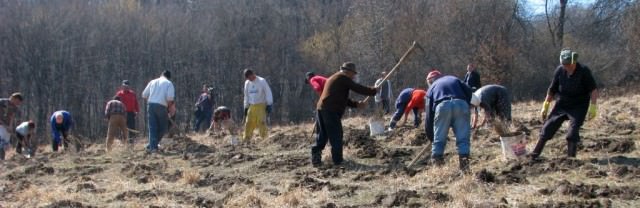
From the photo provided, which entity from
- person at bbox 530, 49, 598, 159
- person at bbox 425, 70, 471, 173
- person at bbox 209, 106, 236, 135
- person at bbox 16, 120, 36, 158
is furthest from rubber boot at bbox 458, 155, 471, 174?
person at bbox 16, 120, 36, 158

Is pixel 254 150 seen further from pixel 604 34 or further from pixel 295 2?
pixel 295 2

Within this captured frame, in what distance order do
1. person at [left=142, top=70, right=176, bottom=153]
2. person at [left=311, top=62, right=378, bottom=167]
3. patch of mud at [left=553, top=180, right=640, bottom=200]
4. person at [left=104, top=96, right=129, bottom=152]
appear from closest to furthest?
patch of mud at [left=553, top=180, right=640, bottom=200]
person at [left=311, top=62, right=378, bottom=167]
person at [left=142, top=70, right=176, bottom=153]
person at [left=104, top=96, right=129, bottom=152]

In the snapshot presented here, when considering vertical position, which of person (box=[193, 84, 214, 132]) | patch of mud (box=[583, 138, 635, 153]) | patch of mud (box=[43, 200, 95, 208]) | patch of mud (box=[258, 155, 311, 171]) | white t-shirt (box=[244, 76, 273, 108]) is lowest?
person (box=[193, 84, 214, 132])

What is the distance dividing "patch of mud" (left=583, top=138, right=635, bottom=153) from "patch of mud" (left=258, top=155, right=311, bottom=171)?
366 centimetres

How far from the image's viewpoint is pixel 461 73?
1245 inches

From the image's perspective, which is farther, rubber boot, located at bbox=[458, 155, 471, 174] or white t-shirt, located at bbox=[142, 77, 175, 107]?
white t-shirt, located at bbox=[142, 77, 175, 107]

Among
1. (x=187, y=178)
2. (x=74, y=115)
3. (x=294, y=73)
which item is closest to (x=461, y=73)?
(x=294, y=73)

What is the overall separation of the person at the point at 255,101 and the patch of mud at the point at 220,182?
14.4 ft

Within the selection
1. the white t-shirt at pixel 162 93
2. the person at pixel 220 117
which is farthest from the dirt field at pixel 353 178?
the person at pixel 220 117

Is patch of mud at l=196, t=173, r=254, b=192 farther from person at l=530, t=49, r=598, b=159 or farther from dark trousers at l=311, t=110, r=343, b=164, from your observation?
person at l=530, t=49, r=598, b=159

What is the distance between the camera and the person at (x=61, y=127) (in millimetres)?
15188

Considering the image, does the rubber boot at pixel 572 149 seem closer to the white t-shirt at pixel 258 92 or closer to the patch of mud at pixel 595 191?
the patch of mud at pixel 595 191

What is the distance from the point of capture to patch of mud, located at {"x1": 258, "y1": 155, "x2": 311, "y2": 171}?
9703 millimetres

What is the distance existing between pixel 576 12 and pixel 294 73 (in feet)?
49.2
